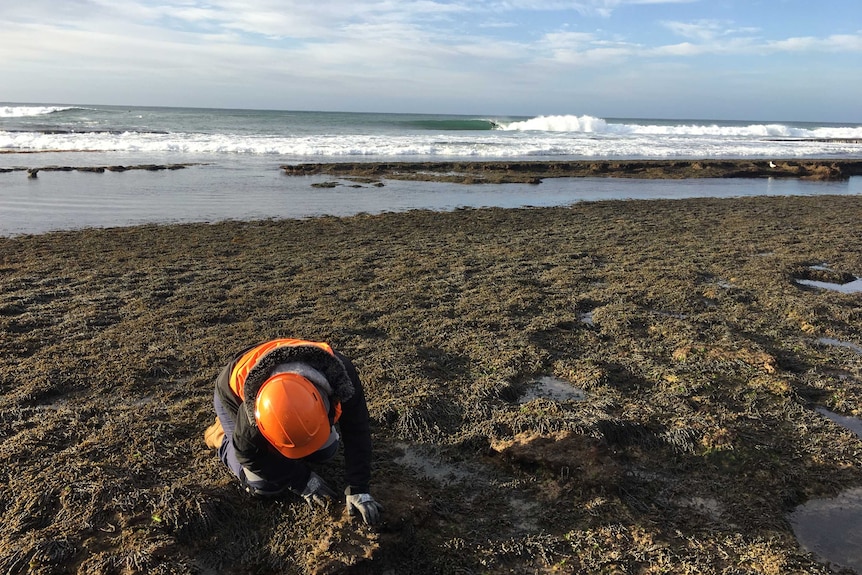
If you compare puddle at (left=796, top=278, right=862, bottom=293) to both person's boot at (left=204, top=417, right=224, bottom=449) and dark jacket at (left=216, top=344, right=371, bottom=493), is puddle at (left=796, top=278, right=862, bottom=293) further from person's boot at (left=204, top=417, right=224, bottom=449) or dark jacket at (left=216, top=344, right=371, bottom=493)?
person's boot at (left=204, top=417, right=224, bottom=449)

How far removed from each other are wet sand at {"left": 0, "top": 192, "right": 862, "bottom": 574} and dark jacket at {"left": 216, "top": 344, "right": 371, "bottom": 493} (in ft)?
0.67

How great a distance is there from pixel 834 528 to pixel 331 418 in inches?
104

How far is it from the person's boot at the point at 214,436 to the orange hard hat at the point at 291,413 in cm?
107

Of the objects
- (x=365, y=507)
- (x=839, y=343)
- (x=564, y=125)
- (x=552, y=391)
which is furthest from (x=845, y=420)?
(x=564, y=125)

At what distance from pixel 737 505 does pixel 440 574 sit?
65.9 inches

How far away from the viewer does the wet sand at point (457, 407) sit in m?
2.69

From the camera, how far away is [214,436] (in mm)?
3357

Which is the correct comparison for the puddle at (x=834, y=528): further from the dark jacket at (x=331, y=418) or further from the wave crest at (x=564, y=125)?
the wave crest at (x=564, y=125)

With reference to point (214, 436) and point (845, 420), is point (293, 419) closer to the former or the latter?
point (214, 436)

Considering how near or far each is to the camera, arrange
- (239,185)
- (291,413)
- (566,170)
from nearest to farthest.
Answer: (291,413)
(239,185)
(566,170)

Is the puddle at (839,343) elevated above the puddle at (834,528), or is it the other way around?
the puddle at (839,343)

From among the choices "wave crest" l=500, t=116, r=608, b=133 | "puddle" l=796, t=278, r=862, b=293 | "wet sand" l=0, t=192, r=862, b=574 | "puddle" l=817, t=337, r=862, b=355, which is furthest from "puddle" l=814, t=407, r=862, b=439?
"wave crest" l=500, t=116, r=608, b=133

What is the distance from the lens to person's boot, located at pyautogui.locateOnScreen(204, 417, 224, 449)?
331 centimetres

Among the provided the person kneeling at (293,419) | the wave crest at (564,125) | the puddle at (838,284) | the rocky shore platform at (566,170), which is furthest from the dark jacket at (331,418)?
the wave crest at (564,125)
